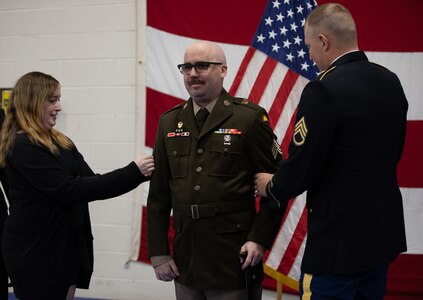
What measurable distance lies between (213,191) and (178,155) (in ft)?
0.72

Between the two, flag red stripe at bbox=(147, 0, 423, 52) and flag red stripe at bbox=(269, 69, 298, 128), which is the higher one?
flag red stripe at bbox=(147, 0, 423, 52)

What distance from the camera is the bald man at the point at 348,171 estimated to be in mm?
1518

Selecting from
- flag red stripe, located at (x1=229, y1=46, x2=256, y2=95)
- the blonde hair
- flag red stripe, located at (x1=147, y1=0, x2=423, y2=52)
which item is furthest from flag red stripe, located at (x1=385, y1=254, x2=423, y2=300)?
the blonde hair

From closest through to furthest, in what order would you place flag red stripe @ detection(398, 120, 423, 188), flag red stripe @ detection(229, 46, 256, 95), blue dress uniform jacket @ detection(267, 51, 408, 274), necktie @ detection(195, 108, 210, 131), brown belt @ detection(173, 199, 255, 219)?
blue dress uniform jacket @ detection(267, 51, 408, 274) < brown belt @ detection(173, 199, 255, 219) < necktie @ detection(195, 108, 210, 131) < flag red stripe @ detection(398, 120, 423, 188) < flag red stripe @ detection(229, 46, 256, 95)

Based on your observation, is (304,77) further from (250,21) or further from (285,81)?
(250,21)

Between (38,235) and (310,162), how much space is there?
3.96 ft

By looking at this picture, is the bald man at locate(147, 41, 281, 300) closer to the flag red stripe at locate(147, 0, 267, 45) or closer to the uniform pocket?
the uniform pocket

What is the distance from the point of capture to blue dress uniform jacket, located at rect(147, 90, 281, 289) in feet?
6.03

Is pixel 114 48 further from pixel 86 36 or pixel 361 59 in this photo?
pixel 361 59

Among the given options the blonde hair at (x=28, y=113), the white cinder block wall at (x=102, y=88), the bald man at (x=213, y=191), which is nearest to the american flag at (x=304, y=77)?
the white cinder block wall at (x=102, y=88)

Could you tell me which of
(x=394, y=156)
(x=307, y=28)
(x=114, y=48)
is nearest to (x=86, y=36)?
(x=114, y=48)

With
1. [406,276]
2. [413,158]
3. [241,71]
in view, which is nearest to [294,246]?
[406,276]

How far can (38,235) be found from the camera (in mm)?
2033

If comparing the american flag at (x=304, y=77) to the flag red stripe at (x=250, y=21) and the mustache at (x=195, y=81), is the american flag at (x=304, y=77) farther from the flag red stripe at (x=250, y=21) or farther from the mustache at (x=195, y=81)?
the mustache at (x=195, y=81)
